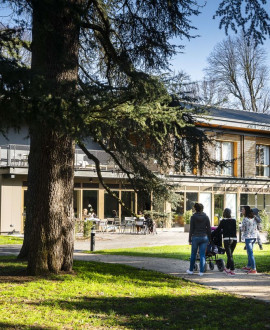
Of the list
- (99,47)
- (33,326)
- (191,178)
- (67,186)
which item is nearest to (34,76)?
(67,186)

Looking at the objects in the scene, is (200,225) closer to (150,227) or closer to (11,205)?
(150,227)

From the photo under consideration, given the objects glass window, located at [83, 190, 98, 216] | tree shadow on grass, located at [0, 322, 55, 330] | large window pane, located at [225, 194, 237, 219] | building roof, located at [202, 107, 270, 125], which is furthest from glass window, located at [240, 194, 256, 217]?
tree shadow on grass, located at [0, 322, 55, 330]

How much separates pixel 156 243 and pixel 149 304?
1503 cm

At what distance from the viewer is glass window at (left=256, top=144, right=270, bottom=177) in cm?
3947

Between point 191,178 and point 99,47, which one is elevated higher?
point 99,47

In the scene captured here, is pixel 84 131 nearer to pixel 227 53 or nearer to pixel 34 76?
pixel 34 76

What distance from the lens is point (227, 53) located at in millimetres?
55000

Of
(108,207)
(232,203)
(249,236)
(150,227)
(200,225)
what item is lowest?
(150,227)

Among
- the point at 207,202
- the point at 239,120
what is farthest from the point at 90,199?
the point at 239,120

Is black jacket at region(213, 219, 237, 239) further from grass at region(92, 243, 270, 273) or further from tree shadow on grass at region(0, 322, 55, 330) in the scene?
tree shadow on grass at region(0, 322, 55, 330)

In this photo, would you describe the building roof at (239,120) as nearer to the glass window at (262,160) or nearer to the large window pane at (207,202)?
the glass window at (262,160)

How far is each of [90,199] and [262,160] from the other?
585 inches

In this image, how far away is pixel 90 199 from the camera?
31.5 m

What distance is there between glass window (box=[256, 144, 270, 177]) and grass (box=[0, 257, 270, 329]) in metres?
29.3
